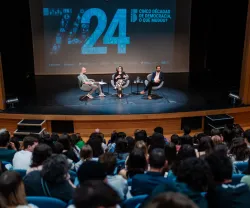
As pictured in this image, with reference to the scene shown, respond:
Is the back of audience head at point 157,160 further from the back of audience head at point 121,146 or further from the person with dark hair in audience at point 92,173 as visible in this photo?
the back of audience head at point 121,146

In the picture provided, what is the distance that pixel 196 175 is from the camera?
229 centimetres

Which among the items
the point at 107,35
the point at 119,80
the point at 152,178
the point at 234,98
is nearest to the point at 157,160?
the point at 152,178

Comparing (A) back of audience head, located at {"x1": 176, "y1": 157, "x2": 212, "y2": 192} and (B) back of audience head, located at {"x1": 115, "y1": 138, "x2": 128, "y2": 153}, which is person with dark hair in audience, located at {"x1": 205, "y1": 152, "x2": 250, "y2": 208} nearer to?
(A) back of audience head, located at {"x1": 176, "y1": 157, "x2": 212, "y2": 192}

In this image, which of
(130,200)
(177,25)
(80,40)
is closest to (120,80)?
(80,40)

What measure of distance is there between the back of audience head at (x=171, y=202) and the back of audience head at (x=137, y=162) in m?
1.49

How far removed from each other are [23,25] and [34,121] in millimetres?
4741

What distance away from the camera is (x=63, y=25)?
10.4 m

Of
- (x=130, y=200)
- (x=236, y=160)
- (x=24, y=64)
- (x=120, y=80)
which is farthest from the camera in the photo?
(x=24, y=64)

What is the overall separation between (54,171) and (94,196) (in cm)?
106

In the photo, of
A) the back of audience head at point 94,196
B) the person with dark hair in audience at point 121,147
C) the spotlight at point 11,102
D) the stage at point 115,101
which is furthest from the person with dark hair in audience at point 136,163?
the spotlight at point 11,102

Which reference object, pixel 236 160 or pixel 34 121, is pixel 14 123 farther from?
pixel 236 160

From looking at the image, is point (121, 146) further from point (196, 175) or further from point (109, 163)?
point (196, 175)

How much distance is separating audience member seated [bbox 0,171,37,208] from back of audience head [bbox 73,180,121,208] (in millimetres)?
698

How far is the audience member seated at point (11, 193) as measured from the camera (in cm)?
219
